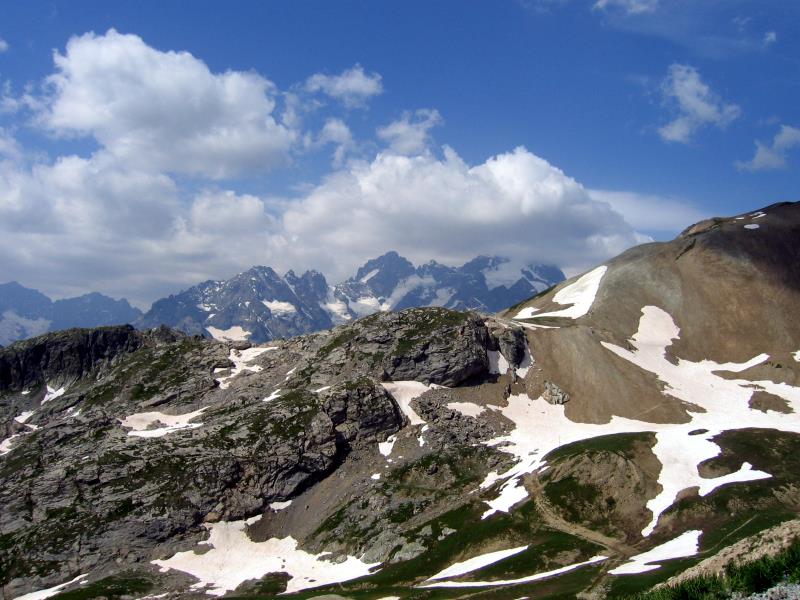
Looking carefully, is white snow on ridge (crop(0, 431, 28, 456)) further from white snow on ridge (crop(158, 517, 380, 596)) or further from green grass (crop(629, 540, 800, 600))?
green grass (crop(629, 540, 800, 600))

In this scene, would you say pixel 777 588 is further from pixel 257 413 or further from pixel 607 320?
pixel 607 320

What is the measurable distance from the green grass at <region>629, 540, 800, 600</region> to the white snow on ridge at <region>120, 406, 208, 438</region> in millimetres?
129985

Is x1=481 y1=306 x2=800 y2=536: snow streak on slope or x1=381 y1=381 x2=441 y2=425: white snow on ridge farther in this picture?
x1=381 y1=381 x2=441 y2=425: white snow on ridge

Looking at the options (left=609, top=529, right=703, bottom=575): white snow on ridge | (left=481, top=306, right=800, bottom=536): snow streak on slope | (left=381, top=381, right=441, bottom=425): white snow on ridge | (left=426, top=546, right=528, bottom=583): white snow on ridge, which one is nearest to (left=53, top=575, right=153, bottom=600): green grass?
(left=426, top=546, right=528, bottom=583): white snow on ridge

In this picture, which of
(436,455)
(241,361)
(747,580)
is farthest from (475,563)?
(241,361)

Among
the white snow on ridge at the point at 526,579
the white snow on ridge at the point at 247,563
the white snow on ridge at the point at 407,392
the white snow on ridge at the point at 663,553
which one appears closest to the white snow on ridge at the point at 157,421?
the white snow on ridge at the point at 247,563

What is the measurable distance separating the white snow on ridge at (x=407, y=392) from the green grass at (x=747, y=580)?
11124cm

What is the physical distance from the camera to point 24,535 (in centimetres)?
11512

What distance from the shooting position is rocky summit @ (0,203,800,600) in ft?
302

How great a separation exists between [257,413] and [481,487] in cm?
5642

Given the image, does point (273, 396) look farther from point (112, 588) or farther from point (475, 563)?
point (475, 563)

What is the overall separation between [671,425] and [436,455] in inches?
2016

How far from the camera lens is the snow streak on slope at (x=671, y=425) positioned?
10138 cm

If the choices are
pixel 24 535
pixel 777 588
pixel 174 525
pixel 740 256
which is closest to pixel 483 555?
pixel 174 525
